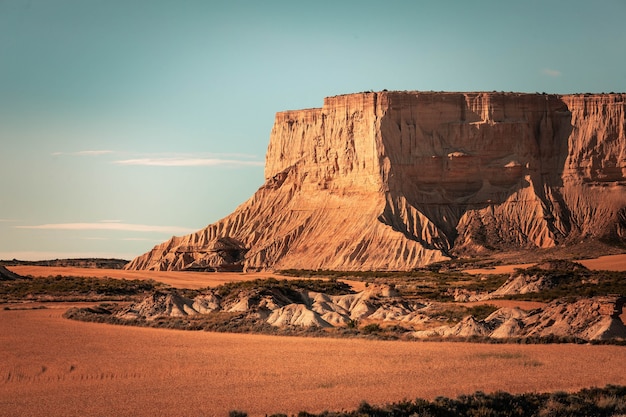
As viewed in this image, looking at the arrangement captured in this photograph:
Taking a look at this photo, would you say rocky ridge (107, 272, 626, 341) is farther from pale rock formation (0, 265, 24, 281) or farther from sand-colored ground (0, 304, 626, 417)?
pale rock formation (0, 265, 24, 281)

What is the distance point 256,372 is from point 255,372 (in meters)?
0.03

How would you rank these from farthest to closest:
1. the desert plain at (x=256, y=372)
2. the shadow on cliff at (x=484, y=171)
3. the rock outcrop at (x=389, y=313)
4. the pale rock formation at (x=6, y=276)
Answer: the shadow on cliff at (x=484, y=171) → the pale rock formation at (x=6, y=276) → the rock outcrop at (x=389, y=313) → the desert plain at (x=256, y=372)

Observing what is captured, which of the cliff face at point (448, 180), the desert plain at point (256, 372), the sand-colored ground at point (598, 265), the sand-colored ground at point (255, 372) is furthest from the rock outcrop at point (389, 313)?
the cliff face at point (448, 180)

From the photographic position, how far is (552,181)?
10275cm

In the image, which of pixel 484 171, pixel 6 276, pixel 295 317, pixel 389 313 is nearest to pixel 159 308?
pixel 295 317

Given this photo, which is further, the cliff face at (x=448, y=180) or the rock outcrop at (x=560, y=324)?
the cliff face at (x=448, y=180)

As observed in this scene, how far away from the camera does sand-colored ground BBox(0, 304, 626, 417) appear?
76.9ft

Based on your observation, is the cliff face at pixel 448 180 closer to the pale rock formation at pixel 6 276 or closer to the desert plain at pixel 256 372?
the pale rock formation at pixel 6 276

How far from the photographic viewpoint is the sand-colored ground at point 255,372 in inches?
923

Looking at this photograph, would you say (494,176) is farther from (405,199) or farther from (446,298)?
(446,298)

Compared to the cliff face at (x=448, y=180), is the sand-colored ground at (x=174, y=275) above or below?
below

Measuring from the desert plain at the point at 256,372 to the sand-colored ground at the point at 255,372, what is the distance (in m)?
0.03

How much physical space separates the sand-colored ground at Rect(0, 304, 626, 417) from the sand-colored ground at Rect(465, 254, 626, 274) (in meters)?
44.3

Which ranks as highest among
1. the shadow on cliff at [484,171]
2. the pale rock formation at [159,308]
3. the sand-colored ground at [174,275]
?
the shadow on cliff at [484,171]
